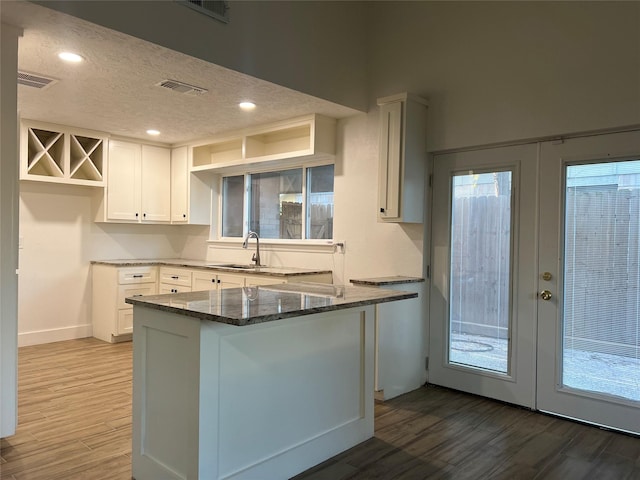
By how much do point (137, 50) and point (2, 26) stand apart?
2.27 ft

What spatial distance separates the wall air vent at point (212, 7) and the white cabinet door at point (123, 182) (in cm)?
292

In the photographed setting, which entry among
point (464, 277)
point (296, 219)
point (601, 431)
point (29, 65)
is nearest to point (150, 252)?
point (296, 219)

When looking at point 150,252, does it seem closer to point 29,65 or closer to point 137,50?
point 29,65

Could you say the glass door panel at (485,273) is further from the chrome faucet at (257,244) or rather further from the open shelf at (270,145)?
the chrome faucet at (257,244)

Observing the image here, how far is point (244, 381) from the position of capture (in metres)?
2.27

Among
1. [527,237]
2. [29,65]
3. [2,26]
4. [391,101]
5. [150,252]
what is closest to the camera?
[2,26]

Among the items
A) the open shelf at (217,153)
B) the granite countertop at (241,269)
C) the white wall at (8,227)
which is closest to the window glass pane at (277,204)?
the open shelf at (217,153)

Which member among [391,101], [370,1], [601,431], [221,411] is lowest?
[601,431]

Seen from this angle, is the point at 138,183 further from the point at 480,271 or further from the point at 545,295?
the point at 545,295

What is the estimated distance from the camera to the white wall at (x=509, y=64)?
3076 mm

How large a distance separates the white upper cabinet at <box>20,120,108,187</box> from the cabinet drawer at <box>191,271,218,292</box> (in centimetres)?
158

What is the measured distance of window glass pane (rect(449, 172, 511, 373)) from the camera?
364 centimetres

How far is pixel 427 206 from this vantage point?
401cm

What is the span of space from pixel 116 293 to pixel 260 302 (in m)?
3.48
